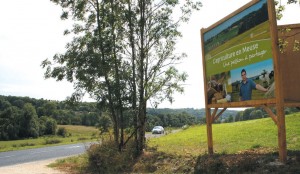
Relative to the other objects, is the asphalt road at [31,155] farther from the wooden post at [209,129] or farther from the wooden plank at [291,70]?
the wooden plank at [291,70]

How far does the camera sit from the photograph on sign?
31.4ft

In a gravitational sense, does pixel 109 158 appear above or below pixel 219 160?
below

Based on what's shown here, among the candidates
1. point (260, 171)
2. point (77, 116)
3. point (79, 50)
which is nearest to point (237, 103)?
point (260, 171)

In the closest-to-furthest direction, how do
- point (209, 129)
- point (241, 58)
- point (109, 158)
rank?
point (241, 58) < point (209, 129) < point (109, 158)

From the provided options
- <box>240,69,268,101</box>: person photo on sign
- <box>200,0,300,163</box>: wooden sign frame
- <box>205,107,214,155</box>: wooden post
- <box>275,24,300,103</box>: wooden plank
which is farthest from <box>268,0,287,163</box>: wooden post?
<box>205,107,214,155</box>: wooden post

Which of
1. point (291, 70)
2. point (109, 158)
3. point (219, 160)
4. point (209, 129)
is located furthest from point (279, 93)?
point (109, 158)

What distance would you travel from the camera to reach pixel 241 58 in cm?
1068

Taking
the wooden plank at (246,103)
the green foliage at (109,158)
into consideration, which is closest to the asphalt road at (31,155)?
the green foliage at (109,158)

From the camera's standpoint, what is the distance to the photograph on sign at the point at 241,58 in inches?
377

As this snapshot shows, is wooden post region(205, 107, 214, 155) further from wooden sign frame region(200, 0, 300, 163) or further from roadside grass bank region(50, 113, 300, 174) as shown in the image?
roadside grass bank region(50, 113, 300, 174)

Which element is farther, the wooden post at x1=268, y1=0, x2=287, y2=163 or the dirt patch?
the wooden post at x1=268, y1=0, x2=287, y2=163

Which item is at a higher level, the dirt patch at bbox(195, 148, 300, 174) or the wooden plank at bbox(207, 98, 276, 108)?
the wooden plank at bbox(207, 98, 276, 108)

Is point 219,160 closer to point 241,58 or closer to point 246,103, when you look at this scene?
point 246,103

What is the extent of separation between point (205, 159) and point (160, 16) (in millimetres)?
8589
